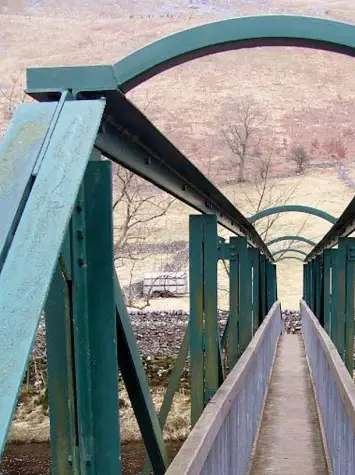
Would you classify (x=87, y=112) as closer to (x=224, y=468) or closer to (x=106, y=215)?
(x=106, y=215)

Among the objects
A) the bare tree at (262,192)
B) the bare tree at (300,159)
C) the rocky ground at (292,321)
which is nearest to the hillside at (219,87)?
the bare tree at (262,192)

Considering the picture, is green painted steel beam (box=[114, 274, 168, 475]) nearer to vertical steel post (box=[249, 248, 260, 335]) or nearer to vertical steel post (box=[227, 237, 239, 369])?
vertical steel post (box=[227, 237, 239, 369])

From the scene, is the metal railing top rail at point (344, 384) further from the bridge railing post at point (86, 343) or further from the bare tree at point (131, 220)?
the bare tree at point (131, 220)

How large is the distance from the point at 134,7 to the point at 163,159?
178318 mm

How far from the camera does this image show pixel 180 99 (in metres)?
90.1

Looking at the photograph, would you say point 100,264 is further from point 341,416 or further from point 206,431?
point 341,416

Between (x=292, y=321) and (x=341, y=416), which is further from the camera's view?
(x=292, y=321)

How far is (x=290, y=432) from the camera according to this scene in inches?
306

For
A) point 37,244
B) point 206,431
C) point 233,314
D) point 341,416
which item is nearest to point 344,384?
point 341,416

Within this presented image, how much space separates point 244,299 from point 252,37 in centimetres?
587

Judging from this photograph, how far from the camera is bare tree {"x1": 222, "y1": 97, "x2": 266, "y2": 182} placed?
6528cm

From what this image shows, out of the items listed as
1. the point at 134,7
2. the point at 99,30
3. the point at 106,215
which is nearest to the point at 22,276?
the point at 106,215

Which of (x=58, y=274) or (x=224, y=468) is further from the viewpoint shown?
(x=224, y=468)

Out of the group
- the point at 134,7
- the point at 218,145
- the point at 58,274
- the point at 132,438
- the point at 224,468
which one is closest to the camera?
the point at 58,274
